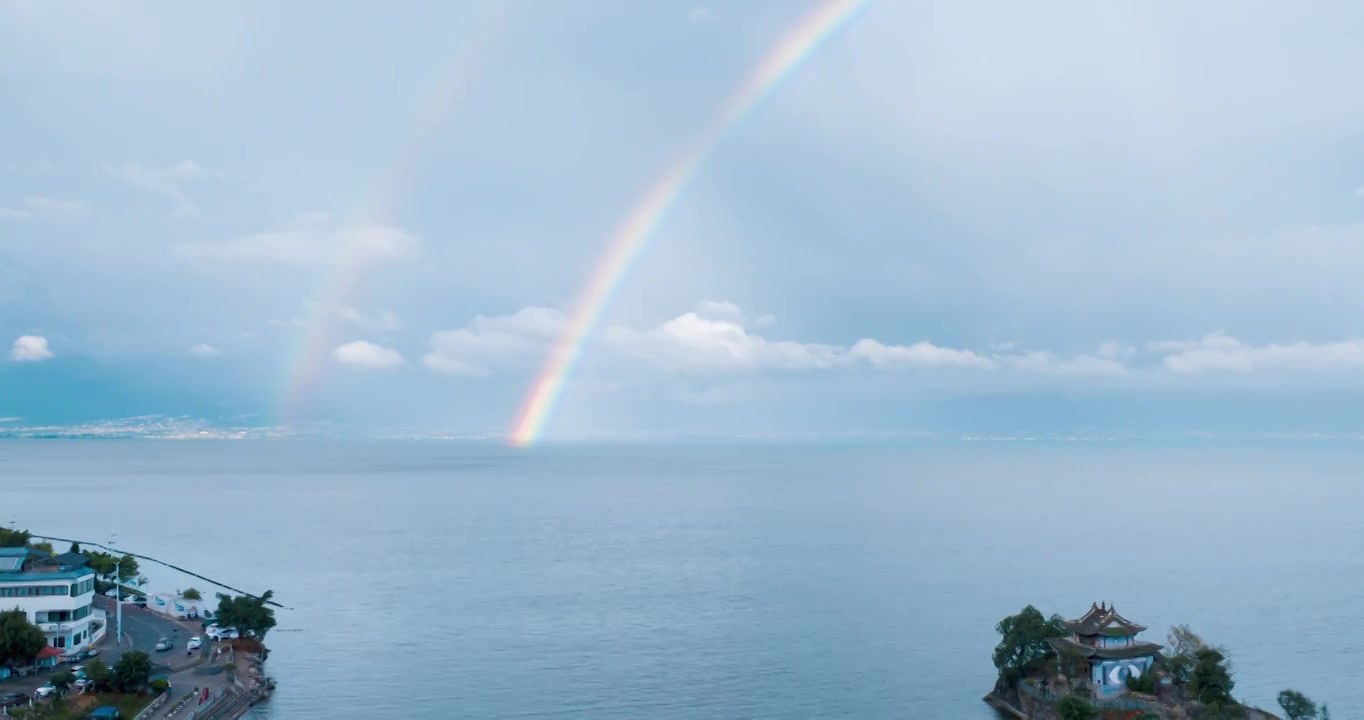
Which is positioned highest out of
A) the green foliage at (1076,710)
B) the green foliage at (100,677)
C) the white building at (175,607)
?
the green foliage at (100,677)

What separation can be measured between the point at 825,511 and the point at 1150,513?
4279 cm

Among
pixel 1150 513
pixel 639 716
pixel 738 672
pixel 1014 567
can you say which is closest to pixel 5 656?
pixel 639 716

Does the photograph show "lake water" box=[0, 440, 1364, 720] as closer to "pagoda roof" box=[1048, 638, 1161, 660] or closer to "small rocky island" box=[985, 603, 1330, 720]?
"small rocky island" box=[985, 603, 1330, 720]

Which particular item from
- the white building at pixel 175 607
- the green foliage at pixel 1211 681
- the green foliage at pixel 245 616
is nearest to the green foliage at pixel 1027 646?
the green foliage at pixel 1211 681

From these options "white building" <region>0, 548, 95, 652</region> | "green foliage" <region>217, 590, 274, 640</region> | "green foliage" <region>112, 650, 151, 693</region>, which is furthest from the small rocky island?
"white building" <region>0, 548, 95, 652</region>

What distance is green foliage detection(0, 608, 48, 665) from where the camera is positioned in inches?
1596

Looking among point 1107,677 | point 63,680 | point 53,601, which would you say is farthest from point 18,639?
point 1107,677

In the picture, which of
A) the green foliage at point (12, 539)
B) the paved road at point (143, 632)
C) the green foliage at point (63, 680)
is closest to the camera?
the green foliage at point (63, 680)

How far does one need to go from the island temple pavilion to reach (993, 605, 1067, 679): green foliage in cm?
134

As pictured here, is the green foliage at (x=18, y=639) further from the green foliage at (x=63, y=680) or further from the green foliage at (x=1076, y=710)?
the green foliage at (x=1076, y=710)

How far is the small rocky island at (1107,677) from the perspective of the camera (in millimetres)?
37188

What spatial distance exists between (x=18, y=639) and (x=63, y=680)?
436cm

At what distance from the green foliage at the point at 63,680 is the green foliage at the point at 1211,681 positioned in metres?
42.4

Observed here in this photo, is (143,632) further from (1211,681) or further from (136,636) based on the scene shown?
(1211,681)
